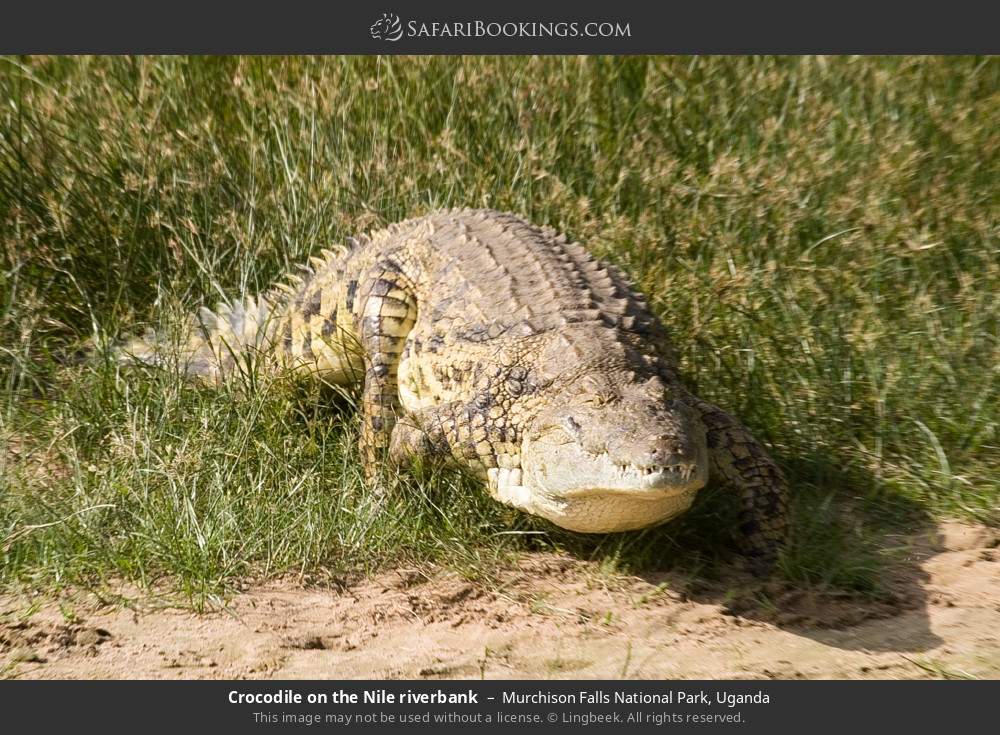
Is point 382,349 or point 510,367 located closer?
point 510,367

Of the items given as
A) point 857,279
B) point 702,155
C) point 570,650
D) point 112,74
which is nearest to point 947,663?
point 570,650

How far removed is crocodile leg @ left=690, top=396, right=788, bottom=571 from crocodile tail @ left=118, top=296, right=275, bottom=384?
202 cm

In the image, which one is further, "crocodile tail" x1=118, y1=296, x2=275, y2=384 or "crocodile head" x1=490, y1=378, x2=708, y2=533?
"crocodile tail" x1=118, y1=296, x2=275, y2=384

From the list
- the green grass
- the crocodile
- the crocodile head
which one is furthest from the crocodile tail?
the crocodile head

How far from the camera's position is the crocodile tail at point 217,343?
491cm

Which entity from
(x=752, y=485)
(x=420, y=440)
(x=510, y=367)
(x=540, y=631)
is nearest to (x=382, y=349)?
(x=420, y=440)

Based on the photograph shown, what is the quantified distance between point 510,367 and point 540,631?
40.6 inches

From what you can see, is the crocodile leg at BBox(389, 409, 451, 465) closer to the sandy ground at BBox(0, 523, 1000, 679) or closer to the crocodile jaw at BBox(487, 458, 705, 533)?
the crocodile jaw at BBox(487, 458, 705, 533)

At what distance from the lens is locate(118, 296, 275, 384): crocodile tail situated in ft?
16.1

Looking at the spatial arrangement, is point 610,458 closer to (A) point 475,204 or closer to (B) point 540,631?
(B) point 540,631

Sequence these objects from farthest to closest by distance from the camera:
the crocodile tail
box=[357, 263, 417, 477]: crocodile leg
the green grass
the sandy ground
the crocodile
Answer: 1. the crocodile tail
2. box=[357, 263, 417, 477]: crocodile leg
3. the green grass
4. the crocodile
5. the sandy ground

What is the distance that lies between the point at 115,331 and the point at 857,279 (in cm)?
363

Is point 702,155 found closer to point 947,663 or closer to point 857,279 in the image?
point 857,279

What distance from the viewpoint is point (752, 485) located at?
14.0ft
